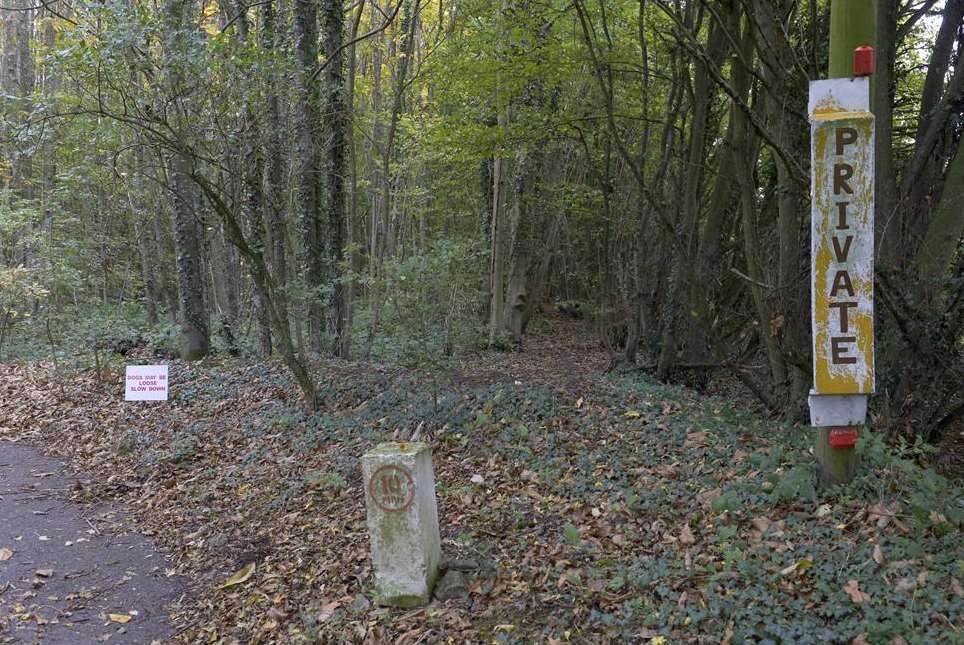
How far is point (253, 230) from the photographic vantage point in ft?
37.3

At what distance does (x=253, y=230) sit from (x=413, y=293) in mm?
3967

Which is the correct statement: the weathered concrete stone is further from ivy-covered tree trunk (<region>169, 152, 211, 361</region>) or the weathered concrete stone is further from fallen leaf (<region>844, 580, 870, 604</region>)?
ivy-covered tree trunk (<region>169, 152, 211, 361</region>)

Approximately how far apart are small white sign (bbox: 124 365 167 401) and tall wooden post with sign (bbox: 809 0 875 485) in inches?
365

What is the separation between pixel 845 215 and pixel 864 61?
94 centimetres

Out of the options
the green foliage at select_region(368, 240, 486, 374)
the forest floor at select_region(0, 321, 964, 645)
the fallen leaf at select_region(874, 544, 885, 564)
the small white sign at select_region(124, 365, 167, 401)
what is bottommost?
the forest floor at select_region(0, 321, 964, 645)

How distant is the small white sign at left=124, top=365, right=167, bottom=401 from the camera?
10.4 metres

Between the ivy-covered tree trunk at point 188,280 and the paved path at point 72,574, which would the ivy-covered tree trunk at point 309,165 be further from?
the paved path at point 72,574

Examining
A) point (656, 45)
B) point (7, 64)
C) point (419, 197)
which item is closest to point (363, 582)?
point (656, 45)

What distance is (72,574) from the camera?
6.11 meters

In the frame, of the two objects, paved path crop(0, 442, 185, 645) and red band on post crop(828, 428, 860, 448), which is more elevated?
red band on post crop(828, 428, 860, 448)

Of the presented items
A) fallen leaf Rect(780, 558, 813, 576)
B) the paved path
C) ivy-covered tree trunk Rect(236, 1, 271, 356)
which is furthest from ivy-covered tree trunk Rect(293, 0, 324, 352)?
fallen leaf Rect(780, 558, 813, 576)

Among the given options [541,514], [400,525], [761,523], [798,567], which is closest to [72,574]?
[400,525]

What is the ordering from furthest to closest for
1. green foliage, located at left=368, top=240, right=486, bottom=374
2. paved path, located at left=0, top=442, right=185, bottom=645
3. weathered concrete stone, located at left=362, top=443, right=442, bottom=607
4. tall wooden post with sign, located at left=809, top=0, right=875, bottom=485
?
green foliage, located at left=368, top=240, right=486, bottom=374, paved path, located at left=0, top=442, right=185, bottom=645, weathered concrete stone, located at left=362, top=443, right=442, bottom=607, tall wooden post with sign, located at left=809, top=0, right=875, bottom=485

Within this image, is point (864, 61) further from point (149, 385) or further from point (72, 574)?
point (149, 385)
